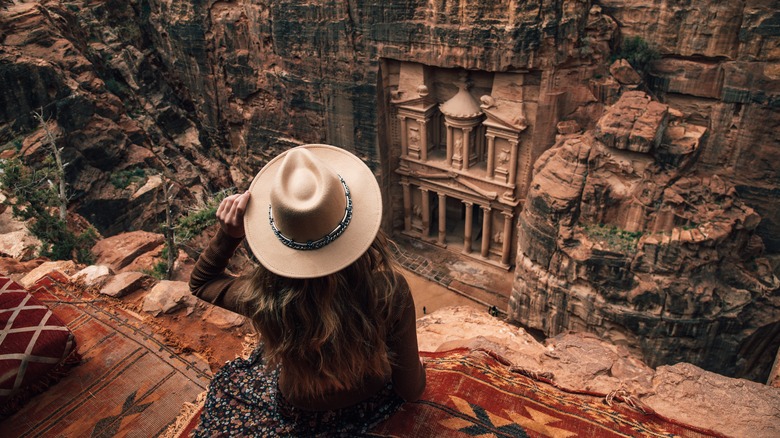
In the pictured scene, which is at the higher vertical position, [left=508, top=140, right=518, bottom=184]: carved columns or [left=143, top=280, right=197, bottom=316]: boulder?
[left=143, top=280, right=197, bottom=316]: boulder

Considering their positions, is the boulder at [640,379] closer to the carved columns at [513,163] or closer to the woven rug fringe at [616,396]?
the woven rug fringe at [616,396]

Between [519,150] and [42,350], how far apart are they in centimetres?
1666

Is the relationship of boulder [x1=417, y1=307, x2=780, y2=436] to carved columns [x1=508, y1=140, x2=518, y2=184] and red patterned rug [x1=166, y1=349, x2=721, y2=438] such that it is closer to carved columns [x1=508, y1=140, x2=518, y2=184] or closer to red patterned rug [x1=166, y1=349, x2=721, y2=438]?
red patterned rug [x1=166, y1=349, x2=721, y2=438]

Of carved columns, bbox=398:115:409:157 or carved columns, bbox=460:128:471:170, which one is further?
carved columns, bbox=398:115:409:157

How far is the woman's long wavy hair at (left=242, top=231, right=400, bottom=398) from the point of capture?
320 centimetres

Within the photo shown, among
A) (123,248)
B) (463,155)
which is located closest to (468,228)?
(463,155)

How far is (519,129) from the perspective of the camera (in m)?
18.5

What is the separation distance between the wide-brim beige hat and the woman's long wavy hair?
158 mm

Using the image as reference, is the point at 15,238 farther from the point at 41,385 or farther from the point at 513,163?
the point at 513,163

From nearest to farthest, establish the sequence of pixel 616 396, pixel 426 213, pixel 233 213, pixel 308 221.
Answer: pixel 308 221
pixel 233 213
pixel 616 396
pixel 426 213

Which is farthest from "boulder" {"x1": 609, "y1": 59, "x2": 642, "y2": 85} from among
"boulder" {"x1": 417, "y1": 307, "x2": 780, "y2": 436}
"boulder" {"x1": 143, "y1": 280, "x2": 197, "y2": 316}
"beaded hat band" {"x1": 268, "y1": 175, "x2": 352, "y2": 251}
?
"beaded hat band" {"x1": 268, "y1": 175, "x2": 352, "y2": 251}

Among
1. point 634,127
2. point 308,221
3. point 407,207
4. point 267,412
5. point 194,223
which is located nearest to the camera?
point 308,221

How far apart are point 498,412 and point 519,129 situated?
15.2m

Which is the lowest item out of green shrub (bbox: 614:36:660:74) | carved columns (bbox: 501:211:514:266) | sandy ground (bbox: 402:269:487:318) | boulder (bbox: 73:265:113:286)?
sandy ground (bbox: 402:269:487:318)
